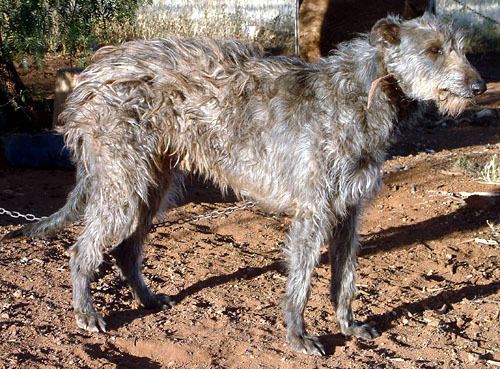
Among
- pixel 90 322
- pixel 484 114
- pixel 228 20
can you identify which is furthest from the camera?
pixel 228 20

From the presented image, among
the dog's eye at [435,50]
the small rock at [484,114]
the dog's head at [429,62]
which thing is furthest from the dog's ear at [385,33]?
the small rock at [484,114]

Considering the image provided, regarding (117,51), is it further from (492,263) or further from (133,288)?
(492,263)

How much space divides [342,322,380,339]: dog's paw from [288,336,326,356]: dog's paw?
1.15ft

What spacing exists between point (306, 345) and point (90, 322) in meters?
1.47

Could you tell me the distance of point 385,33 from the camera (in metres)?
5.61

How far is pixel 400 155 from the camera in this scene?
416 inches

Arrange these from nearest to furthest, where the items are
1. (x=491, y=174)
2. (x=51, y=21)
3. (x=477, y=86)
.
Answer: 1. (x=477, y=86)
2. (x=491, y=174)
3. (x=51, y=21)

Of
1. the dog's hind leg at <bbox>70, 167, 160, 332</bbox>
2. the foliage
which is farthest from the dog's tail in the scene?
the foliage

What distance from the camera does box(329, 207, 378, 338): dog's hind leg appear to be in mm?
6113

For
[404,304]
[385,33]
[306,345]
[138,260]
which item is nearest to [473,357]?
[404,304]

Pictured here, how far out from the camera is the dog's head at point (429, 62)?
5.50m

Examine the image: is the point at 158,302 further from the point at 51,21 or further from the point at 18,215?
the point at 51,21

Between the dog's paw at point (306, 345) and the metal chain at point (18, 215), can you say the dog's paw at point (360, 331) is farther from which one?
the metal chain at point (18, 215)

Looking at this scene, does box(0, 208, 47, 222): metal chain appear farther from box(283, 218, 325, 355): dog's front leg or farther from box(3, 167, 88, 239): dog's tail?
box(283, 218, 325, 355): dog's front leg
